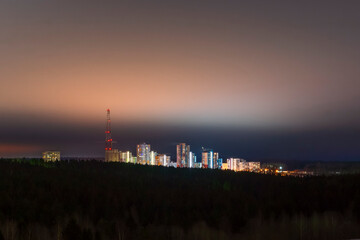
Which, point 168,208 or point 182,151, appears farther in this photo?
point 182,151

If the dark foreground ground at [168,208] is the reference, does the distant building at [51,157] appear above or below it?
above

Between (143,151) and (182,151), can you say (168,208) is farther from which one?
(182,151)

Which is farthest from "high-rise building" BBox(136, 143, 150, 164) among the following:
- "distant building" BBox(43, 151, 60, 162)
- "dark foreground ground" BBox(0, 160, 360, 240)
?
"dark foreground ground" BBox(0, 160, 360, 240)

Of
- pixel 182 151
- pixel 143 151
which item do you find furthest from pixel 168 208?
pixel 182 151

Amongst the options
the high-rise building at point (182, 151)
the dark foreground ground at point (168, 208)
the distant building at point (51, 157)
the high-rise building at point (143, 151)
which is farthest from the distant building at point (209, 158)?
the dark foreground ground at point (168, 208)

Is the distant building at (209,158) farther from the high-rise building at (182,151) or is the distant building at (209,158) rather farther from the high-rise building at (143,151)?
the high-rise building at (143,151)

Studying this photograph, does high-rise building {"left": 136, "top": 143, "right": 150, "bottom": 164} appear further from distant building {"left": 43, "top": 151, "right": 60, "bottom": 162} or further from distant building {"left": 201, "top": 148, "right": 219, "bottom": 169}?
distant building {"left": 43, "top": 151, "right": 60, "bottom": 162}

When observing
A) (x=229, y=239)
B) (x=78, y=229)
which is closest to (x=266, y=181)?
(x=229, y=239)

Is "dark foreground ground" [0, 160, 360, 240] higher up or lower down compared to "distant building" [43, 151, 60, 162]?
lower down

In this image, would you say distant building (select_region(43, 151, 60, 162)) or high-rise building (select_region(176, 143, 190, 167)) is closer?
distant building (select_region(43, 151, 60, 162))

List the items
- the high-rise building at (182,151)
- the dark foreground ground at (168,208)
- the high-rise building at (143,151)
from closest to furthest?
1. the dark foreground ground at (168,208)
2. the high-rise building at (143,151)
3. the high-rise building at (182,151)
